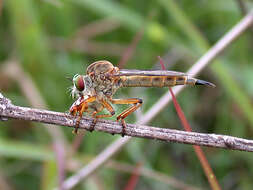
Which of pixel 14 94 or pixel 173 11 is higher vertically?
pixel 173 11

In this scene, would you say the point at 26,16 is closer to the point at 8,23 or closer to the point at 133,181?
the point at 8,23

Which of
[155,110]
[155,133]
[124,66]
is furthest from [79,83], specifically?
[124,66]

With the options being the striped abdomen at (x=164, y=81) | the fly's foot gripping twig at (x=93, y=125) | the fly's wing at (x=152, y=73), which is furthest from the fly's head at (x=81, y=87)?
the fly's foot gripping twig at (x=93, y=125)

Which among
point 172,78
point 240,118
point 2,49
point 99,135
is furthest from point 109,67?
point 2,49

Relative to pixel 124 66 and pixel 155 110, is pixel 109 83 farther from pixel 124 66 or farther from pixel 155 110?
pixel 124 66

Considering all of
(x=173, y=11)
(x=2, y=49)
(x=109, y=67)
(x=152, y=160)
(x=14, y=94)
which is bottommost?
(x=152, y=160)
